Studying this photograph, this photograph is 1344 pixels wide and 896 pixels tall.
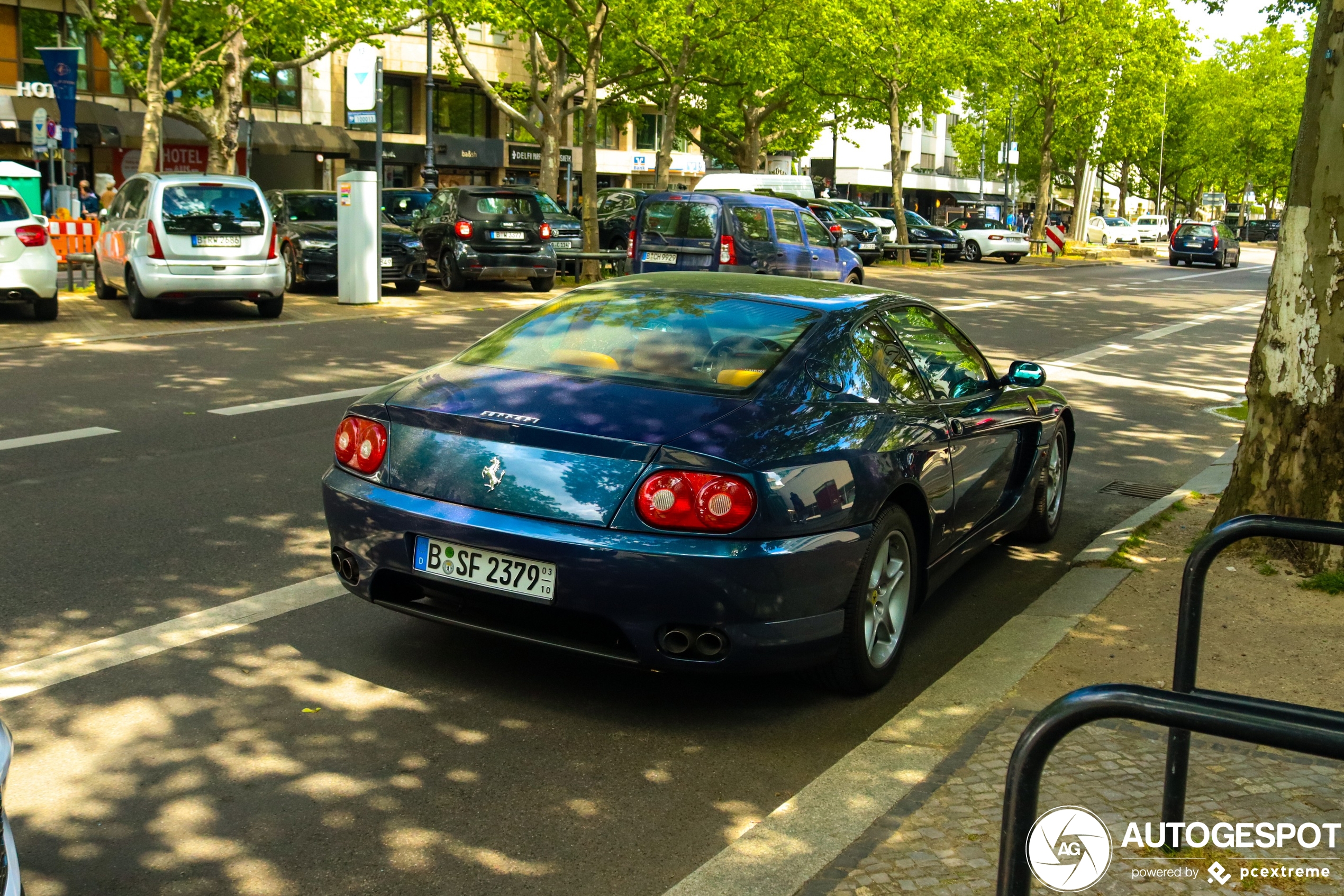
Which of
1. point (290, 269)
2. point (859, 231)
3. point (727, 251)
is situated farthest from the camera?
point (859, 231)

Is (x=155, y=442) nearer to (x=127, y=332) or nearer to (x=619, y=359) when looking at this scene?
(x=619, y=359)

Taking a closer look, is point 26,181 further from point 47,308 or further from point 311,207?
point 47,308

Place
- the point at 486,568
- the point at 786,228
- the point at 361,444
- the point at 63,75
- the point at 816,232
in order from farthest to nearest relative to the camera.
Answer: the point at 63,75 → the point at 816,232 → the point at 786,228 → the point at 361,444 → the point at 486,568

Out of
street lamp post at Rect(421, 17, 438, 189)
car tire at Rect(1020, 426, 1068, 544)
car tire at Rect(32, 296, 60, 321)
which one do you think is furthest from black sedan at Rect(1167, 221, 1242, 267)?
car tire at Rect(1020, 426, 1068, 544)

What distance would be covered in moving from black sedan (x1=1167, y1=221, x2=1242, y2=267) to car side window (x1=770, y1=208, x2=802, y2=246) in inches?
1280

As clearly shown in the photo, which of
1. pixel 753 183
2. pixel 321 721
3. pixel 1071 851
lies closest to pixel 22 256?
pixel 321 721

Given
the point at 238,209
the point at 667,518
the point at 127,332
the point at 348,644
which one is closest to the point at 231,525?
the point at 348,644

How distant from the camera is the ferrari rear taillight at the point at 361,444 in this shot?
16.3 ft

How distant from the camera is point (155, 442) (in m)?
9.26

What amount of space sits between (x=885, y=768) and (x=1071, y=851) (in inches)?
54.7

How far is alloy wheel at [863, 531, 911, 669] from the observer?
5.00 meters

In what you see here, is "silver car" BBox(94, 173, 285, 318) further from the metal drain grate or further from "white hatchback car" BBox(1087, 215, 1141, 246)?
"white hatchback car" BBox(1087, 215, 1141, 246)

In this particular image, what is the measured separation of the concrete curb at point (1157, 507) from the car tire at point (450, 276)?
15.3m

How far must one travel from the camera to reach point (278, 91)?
1847 inches
